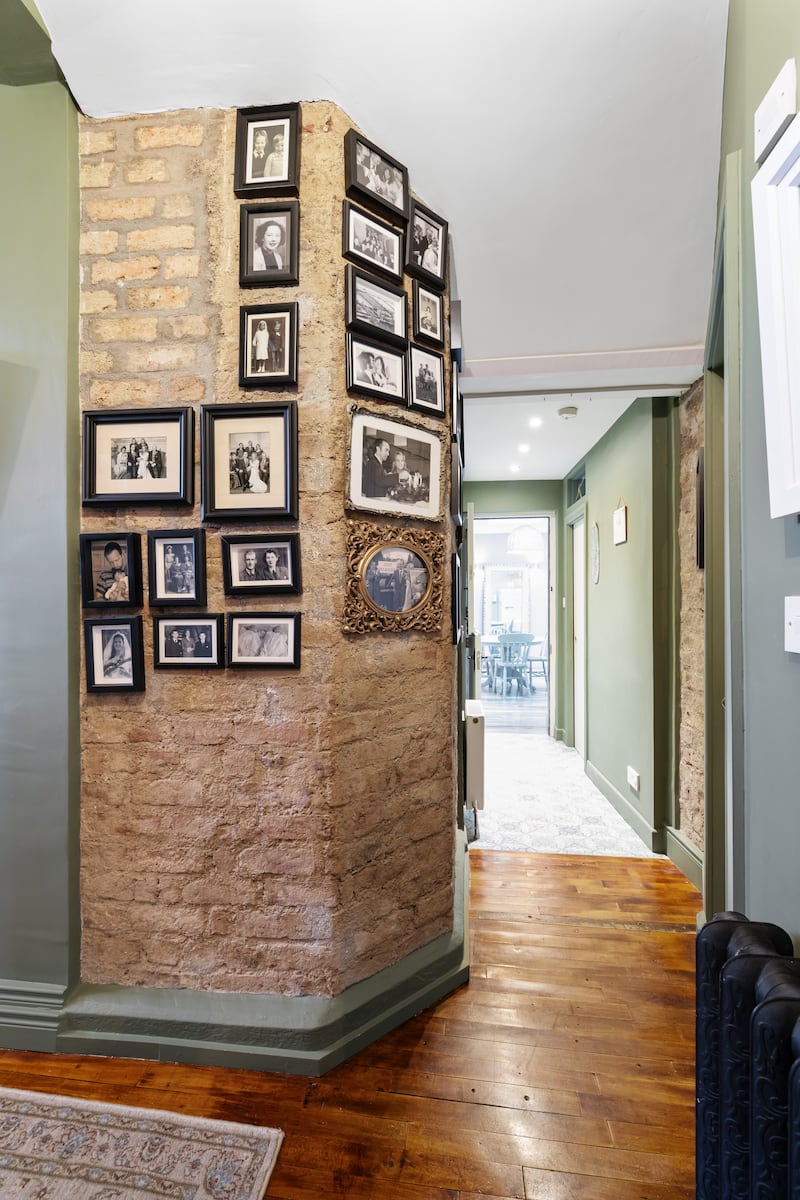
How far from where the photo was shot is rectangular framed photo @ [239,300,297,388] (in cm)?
167

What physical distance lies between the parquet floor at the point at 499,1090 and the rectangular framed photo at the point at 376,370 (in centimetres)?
190

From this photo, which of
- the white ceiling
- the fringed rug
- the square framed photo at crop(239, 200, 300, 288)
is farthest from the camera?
the square framed photo at crop(239, 200, 300, 288)

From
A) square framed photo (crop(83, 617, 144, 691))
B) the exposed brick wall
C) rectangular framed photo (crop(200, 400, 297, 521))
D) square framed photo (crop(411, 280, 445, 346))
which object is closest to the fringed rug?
the exposed brick wall

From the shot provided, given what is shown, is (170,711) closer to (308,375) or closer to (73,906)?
(73,906)

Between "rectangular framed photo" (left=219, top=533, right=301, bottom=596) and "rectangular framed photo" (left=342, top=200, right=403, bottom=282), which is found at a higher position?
"rectangular framed photo" (left=342, top=200, right=403, bottom=282)

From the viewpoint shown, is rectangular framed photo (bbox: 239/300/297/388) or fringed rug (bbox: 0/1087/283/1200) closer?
fringed rug (bbox: 0/1087/283/1200)

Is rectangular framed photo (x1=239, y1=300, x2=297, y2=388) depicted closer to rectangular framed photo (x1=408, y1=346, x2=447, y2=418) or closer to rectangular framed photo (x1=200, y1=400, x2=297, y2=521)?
rectangular framed photo (x1=200, y1=400, x2=297, y2=521)

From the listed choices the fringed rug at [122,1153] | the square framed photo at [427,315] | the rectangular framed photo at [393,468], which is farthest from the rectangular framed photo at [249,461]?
the fringed rug at [122,1153]

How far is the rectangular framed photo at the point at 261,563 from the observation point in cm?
168

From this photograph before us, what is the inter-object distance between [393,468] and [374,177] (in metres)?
0.85

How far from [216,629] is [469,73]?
170cm

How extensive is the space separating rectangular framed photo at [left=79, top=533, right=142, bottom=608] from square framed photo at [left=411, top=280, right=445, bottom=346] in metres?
1.10

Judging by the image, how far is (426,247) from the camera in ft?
6.44

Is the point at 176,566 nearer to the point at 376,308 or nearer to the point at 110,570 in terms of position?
the point at 110,570
